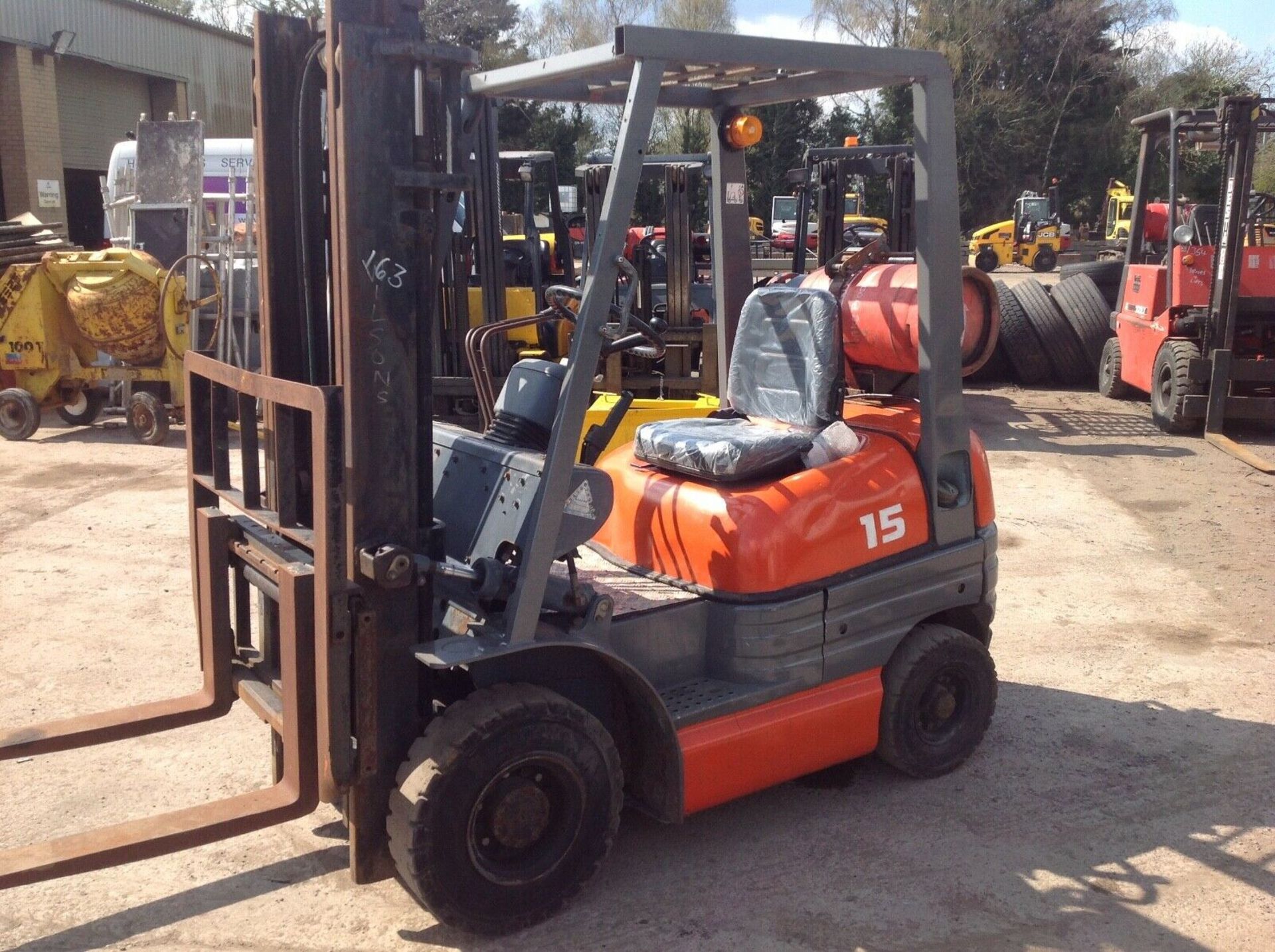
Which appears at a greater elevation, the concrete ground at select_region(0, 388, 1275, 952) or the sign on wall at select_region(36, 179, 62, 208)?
the sign on wall at select_region(36, 179, 62, 208)

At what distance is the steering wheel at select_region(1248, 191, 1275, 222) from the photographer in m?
11.0

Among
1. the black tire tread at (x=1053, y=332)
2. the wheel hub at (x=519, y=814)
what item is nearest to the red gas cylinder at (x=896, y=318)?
the wheel hub at (x=519, y=814)

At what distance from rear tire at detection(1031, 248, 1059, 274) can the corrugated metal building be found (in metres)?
19.1

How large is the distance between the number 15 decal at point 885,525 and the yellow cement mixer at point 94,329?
25.6 ft

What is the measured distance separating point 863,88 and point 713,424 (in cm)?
127

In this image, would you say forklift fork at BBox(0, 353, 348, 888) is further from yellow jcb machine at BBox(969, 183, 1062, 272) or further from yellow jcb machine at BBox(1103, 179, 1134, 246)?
yellow jcb machine at BBox(1103, 179, 1134, 246)

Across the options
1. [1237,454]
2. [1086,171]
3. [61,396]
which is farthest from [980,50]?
[61,396]

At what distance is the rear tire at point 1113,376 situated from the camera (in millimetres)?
12859

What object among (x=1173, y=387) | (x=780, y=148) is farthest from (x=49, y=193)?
(x=780, y=148)

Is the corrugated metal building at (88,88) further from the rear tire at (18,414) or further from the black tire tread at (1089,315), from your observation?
the black tire tread at (1089,315)

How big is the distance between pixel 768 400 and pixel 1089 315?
10.3m

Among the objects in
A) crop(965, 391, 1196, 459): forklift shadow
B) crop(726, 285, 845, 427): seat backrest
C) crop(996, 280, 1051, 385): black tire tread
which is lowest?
crop(965, 391, 1196, 459): forklift shadow

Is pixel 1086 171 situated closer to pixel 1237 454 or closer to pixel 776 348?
pixel 1237 454

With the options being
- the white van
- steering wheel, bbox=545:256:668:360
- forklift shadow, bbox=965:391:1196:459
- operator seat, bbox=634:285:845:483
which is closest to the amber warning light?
operator seat, bbox=634:285:845:483
